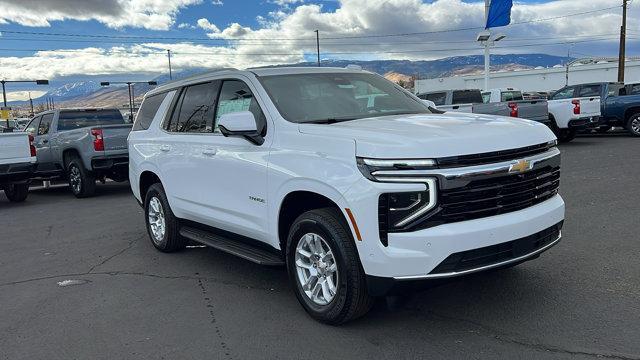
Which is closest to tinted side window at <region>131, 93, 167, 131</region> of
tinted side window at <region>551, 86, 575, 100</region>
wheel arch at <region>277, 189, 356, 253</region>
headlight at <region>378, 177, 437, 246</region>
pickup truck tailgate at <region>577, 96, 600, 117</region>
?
wheel arch at <region>277, 189, 356, 253</region>

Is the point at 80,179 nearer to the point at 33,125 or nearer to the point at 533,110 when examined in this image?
the point at 33,125

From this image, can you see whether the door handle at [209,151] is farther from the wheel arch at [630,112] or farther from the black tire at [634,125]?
the black tire at [634,125]

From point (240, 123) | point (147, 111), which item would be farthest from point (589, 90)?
point (240, 123)

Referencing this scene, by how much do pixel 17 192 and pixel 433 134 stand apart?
35.9 ft

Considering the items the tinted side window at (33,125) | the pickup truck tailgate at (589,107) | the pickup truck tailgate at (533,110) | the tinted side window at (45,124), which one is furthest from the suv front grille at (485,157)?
the pickup truck tailgate at (589,107)

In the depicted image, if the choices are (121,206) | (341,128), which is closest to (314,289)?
(341,128)

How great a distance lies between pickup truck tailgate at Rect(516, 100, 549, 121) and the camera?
49.8ft

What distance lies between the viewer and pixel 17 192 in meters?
11.9

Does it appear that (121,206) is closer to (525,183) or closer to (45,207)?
(45,207)

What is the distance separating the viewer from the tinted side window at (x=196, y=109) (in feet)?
17.8

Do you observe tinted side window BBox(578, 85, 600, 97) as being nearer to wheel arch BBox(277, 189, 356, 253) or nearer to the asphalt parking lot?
the asphalt parking lot

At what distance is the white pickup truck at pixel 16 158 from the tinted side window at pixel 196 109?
638cm

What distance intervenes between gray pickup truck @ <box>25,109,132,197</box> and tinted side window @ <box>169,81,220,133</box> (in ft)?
18.7

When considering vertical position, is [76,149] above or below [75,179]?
above
